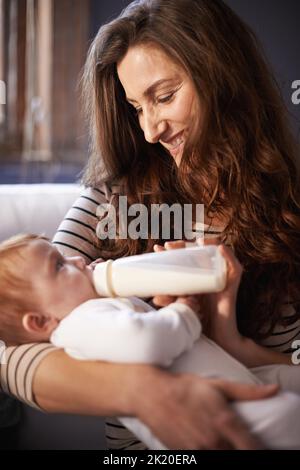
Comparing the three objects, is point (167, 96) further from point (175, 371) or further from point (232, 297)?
point (175, 371)

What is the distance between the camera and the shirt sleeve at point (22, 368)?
3.16 ft

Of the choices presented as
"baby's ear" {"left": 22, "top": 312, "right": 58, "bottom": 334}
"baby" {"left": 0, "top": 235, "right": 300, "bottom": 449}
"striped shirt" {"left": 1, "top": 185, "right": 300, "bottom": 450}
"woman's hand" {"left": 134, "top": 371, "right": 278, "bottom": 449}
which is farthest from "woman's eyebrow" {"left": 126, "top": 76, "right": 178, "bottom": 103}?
"woman's hand" {"left": 134, "top": 371, "right": 278, "bottom": 449}

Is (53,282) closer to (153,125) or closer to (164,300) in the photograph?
(164,300)

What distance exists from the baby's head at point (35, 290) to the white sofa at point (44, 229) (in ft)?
1.76

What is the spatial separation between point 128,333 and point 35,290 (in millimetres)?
214

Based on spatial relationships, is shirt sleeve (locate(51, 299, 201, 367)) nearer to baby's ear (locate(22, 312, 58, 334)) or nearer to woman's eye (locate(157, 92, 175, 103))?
baby's ear (locate(22, 312, 58, 334))

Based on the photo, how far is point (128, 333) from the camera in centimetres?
87

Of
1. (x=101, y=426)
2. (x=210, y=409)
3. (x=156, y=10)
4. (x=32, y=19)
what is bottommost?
(x=101, y=426)

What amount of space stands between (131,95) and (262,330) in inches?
22.1

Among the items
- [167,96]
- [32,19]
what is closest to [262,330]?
[167,96]

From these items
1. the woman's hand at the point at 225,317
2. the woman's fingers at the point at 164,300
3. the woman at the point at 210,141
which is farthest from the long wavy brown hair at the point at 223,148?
the woman's fingers at the point at 164,300

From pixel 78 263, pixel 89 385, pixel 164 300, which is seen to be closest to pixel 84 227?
pixel 78 263

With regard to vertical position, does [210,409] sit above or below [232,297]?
below

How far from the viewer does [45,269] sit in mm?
1001
